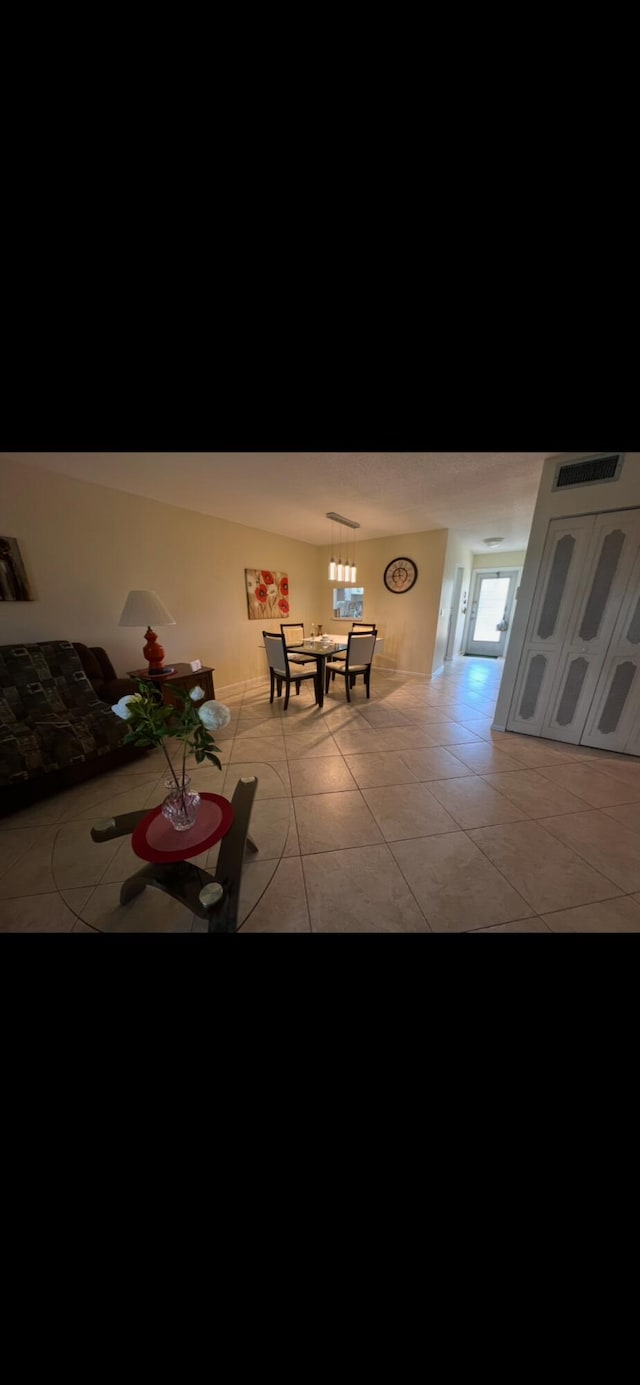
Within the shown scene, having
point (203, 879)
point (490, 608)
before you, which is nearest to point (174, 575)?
point (203, 879)

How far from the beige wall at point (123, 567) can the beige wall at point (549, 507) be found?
294cm

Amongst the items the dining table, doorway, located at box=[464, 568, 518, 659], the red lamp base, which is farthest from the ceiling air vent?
doorway, located at box=[464, 568, 518, 659]

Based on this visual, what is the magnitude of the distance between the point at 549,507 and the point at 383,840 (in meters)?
2.75

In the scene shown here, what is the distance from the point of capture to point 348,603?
5.27 meters

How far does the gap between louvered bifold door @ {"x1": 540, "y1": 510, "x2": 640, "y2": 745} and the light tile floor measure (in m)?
0.27

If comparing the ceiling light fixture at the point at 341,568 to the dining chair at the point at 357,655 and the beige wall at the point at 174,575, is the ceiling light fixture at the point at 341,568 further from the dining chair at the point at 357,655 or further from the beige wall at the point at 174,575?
the beige wall at the point at 174,575

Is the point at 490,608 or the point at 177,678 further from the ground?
the point at 490,608

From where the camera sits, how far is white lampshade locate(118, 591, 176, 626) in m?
2.72

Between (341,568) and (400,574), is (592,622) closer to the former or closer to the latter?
(341,568)

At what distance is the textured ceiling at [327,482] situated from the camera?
91.7 inches

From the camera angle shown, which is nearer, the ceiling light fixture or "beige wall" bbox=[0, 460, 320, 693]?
"beige wall" bbox=[0, 460, 320, 693]

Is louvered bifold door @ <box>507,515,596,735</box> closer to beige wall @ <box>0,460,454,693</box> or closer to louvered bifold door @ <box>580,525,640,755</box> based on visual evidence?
louvered bifold door @ <box>580,525,640,755</box>

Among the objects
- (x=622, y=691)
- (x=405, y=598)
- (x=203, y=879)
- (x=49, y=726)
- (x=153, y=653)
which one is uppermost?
(x=405, y=598)
